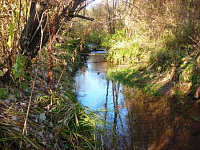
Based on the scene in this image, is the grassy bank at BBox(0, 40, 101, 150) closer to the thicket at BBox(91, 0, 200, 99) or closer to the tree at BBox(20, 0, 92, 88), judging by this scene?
the tree at BBox(20, 0, 92, 88)

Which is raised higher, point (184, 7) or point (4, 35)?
point (184, 7)

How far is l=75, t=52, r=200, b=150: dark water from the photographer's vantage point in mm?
4281

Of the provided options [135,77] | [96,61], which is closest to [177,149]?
[135,77]

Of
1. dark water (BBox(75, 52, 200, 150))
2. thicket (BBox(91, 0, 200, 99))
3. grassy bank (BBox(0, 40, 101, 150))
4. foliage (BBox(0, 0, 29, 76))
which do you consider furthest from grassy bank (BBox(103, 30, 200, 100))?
foliage (BBox(0, 0, 29, 76))

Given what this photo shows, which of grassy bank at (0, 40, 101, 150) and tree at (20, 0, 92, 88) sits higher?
tree at (20, 0, 92, 88)

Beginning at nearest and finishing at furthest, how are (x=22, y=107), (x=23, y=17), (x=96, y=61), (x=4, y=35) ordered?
1. (x=22, y=107)
2. (x=4, y=35)
3. (x=23, y=17)
4. (x=96, y=61)

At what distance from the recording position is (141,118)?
5488 mm

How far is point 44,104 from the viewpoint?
3.57 m

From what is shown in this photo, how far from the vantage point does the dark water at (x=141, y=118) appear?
14.0 feet

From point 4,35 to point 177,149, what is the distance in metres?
3.27

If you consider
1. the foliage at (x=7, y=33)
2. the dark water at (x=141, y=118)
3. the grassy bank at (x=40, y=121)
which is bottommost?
the dark water at (x=141, y=118)

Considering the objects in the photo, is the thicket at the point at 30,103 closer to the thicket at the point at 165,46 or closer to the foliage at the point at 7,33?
the foliage at the point at 7,33

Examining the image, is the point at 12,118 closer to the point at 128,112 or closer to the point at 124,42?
the point at 128,112

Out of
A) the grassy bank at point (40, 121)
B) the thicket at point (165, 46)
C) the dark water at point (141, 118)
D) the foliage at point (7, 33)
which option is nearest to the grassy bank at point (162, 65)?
the thicket at point (165, 46)
